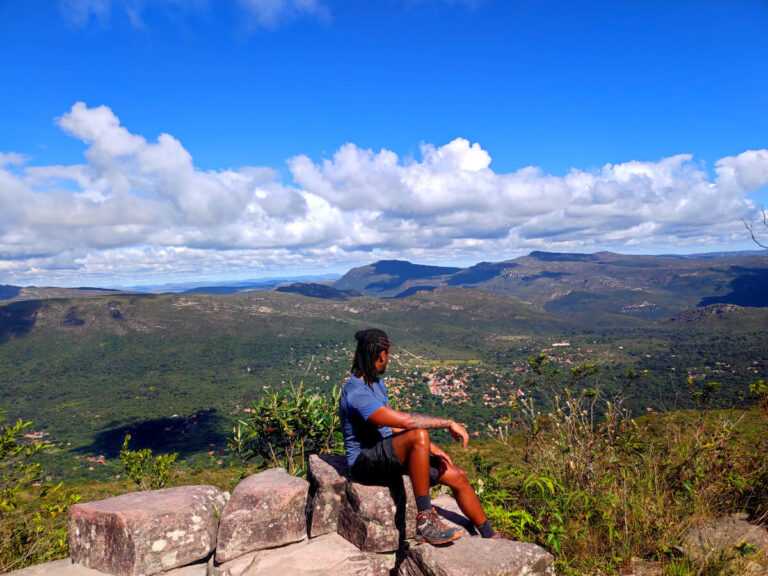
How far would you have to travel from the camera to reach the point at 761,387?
611 cm

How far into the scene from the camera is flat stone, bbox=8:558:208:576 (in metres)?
4.77

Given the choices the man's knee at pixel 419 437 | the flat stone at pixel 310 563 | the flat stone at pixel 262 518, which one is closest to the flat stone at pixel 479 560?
the flat stone at pixel 310 563

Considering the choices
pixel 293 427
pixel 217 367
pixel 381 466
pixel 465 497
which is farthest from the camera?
pixel 217 367

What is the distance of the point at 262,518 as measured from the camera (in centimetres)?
499

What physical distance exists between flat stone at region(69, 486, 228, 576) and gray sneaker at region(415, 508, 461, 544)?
306cm

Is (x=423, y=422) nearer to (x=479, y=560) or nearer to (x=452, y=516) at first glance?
(x=479, y=560)

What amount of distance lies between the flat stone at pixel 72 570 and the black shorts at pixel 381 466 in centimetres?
237

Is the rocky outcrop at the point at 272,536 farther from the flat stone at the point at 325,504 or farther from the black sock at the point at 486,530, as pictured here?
the black sock at the point at 486,530

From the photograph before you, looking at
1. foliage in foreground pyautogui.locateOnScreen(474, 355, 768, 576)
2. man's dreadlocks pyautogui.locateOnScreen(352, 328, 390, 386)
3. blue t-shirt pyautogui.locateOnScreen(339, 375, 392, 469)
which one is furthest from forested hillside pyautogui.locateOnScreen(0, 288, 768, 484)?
man's dreadlocks pyautogui.locateOnScreen(352, 328, 390, 386)

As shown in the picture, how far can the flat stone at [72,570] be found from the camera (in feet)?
15.6

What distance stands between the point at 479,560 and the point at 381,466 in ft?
4.92

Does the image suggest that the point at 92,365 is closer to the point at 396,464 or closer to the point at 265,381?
the point at 265,381

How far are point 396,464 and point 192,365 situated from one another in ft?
530

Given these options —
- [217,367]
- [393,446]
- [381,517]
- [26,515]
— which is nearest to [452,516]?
[381,517]
